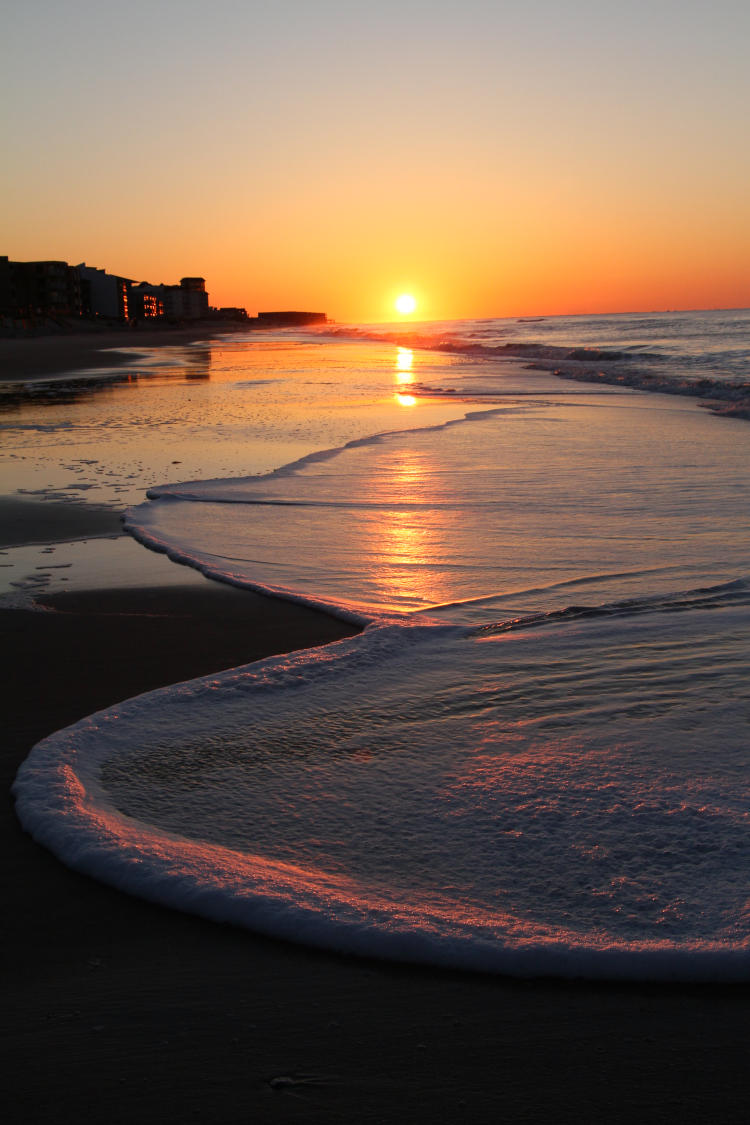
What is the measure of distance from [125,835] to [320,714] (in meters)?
1.15

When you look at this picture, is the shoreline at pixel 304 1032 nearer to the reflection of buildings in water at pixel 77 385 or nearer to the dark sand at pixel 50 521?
the dark sand at pixel 50 521

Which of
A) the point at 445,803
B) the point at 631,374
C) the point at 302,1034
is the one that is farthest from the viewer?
the point at 631,374

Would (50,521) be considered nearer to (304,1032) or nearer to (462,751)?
(462,751)

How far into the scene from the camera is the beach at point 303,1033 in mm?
1942

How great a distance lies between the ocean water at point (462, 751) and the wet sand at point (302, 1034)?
0.32 ft

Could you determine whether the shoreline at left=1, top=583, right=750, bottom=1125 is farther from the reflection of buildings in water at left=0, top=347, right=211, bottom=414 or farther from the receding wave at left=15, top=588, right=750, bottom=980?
the reflection of buildings in water at left=0, top=347, right=211, bottom=414

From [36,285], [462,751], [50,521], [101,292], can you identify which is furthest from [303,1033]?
[101,292]

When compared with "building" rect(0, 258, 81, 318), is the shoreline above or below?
below

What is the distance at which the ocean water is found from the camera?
2.54 meters

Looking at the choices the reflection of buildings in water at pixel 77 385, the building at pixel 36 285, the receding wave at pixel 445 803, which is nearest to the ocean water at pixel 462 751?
the receding wave at pixel 445 803

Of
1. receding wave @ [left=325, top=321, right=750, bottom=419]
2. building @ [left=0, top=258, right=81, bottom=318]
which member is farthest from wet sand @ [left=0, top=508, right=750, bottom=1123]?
building @ [left=0, top=258, right=81, bottom=318]

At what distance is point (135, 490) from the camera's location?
9.38 metres

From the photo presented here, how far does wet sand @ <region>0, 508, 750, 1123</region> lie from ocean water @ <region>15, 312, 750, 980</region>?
99 millimetres

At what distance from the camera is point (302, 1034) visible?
214cm
